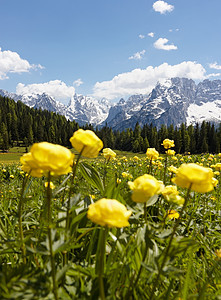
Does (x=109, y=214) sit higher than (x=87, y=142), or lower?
lower

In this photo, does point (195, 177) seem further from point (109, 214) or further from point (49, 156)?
point (49, 156)

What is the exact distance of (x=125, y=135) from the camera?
270ft

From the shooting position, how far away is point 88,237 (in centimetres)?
158

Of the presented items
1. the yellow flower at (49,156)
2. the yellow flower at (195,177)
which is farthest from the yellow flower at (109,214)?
the yellow flower at (195,177)

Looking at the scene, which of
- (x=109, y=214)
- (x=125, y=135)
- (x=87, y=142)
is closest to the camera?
(x=109, y=214)

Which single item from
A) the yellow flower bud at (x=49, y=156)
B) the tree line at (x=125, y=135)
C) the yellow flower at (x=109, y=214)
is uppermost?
the yellow flower bud at (x=49, y=156)

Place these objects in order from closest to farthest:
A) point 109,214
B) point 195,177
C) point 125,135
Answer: point 109,214
point 195,177
point 125,135

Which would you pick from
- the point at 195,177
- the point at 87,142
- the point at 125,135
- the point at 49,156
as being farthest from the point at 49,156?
the point at 125,135

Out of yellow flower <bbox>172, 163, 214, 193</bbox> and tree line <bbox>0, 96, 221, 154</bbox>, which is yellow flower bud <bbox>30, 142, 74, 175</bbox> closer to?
yellow flower <bbox>172, 163, 214, 193</bbox>

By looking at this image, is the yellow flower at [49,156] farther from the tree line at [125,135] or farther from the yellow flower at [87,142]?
the tree line at [125,135]

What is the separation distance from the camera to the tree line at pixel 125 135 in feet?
195

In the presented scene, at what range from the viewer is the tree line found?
59375 millimetres

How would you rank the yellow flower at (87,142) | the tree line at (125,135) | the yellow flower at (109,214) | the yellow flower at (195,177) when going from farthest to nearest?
the tree line at (125,135) → the yellow flower at (87,142) → the yellow flower at (195,177) → the yellow flower at (109,214)

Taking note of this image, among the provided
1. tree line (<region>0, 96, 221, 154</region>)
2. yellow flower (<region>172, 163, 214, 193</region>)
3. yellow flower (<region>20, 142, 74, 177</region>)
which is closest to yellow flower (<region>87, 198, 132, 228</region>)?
yellow flower (<region>20, 142, 74, 177</region>)
